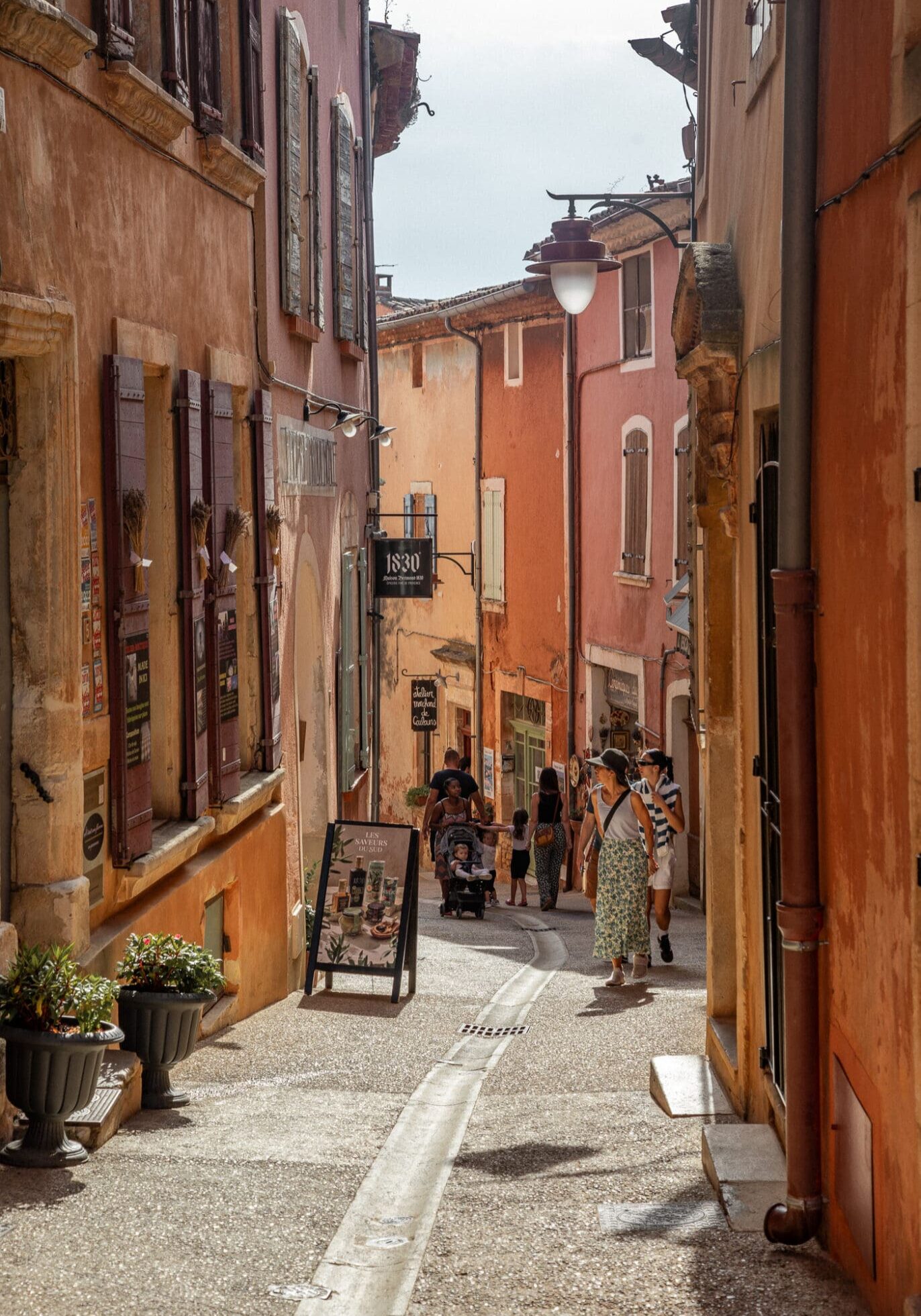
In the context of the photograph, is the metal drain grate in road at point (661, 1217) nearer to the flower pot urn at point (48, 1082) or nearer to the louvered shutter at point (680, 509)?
the flower pot urn at point (48, 1082)

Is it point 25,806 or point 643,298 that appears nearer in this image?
point 25,806

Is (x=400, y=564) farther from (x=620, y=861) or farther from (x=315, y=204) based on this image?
(x=620, y=861)

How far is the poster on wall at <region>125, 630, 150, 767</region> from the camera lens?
23.7ft

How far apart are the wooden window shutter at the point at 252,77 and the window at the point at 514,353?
14.7 m

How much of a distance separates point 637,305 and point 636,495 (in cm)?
228

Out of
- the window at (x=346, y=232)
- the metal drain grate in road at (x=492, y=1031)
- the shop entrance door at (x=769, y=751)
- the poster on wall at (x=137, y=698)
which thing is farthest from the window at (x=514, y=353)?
the shop entrance door at (x=769, y=751)

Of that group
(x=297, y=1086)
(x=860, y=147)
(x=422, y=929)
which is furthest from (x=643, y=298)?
(x=860, y=147)

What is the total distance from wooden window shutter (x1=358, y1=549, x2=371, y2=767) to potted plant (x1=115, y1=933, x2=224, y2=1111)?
383 inches

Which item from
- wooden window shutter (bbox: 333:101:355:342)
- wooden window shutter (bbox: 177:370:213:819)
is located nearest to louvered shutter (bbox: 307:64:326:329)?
wooden window shutter (bbox: 333:101:355:342)

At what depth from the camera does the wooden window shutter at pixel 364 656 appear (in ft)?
54.1

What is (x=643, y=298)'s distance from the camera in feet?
67.2

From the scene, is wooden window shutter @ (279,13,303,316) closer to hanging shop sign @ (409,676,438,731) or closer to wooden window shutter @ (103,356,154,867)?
wooden window shutter @ (103,356,154,867)

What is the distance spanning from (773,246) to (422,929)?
33.1 ft

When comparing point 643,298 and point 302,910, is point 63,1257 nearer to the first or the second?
point 302,910
